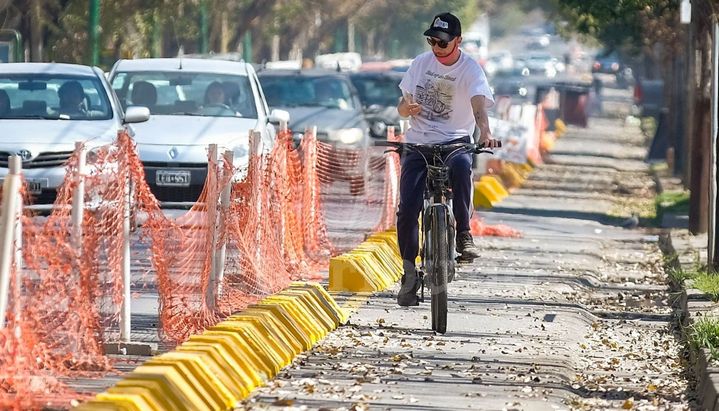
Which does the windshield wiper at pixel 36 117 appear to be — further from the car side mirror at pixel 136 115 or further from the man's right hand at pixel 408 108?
the man's right hand at pixel 408 108

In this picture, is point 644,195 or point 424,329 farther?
point 644,195

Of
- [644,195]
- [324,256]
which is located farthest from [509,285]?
[644,195]

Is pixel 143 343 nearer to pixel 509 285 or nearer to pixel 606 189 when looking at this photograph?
pixel 509 285

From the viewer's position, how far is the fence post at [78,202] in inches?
362

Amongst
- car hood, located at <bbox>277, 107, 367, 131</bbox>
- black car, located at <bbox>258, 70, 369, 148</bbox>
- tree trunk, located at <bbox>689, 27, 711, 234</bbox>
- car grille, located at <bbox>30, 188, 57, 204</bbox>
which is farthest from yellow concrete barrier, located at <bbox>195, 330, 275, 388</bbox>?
black car, located at <bbox>258, 70, 369, 148</bbox>

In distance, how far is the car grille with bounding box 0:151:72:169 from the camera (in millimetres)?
16500

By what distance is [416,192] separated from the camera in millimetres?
11047

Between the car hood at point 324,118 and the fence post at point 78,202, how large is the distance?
47.5 ft

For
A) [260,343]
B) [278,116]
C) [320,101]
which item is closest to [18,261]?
[260,343]

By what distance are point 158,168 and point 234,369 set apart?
9532 mm

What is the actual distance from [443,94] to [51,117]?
24.1 feet

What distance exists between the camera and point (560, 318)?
12.3 metres

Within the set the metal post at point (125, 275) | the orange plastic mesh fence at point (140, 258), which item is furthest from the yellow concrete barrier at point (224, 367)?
the metal post at point (125, 275)

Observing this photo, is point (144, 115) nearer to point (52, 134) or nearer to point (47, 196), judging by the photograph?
point (52, 134)
